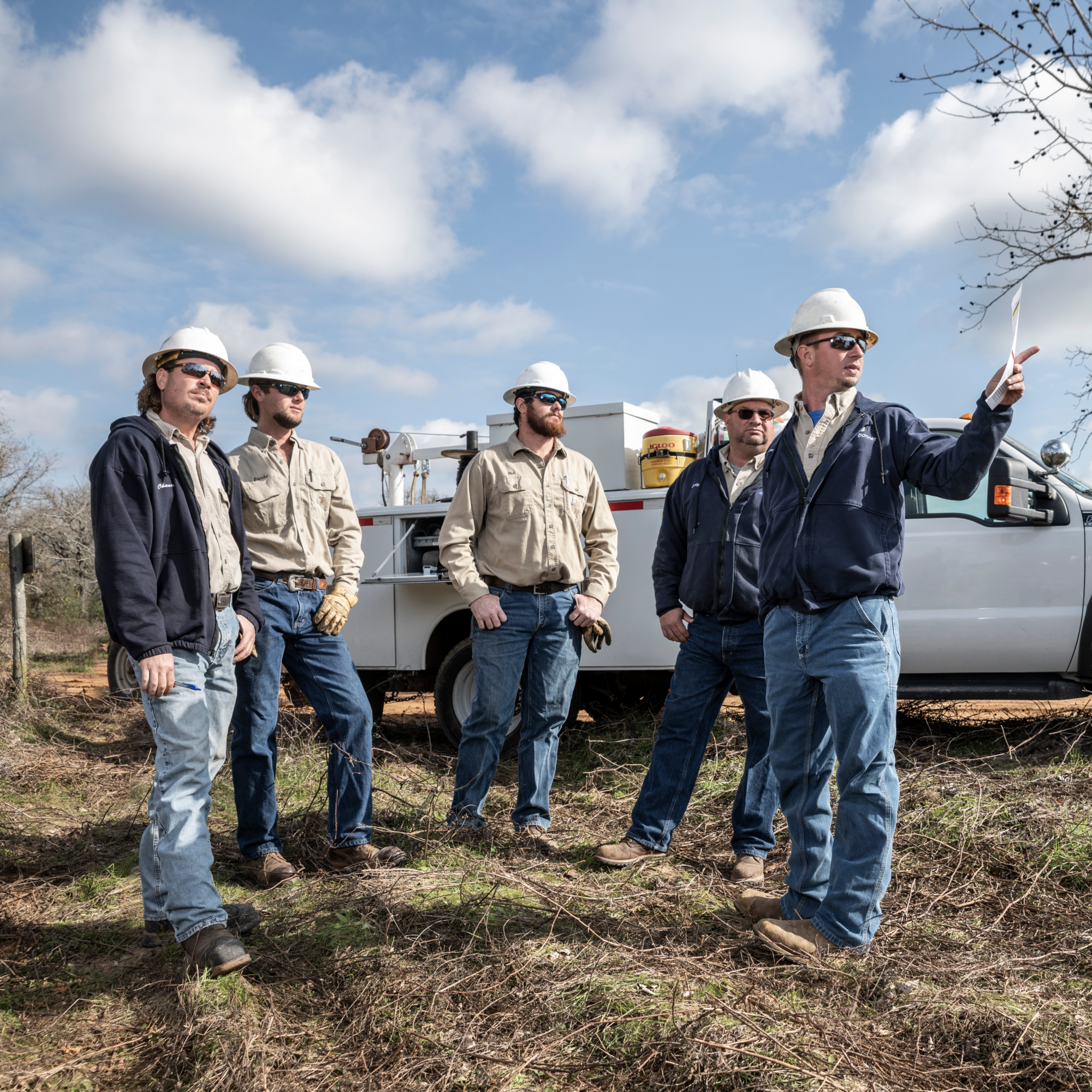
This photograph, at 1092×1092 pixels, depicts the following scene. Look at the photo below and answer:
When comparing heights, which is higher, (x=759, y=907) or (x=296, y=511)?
(x=296, y=511)

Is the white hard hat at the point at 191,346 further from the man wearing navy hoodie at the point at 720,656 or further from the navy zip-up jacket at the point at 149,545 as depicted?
the man wearing navy hoodie at the point at 720,656

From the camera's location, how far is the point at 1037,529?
17.8 ft

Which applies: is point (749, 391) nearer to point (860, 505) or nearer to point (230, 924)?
point (860, 505)

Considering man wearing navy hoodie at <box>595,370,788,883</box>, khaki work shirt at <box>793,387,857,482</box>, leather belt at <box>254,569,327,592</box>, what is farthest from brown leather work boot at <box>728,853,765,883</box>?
leather belt at <box>254,569,327,592</box>

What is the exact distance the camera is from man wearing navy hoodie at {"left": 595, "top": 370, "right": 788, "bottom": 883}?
12.8ft

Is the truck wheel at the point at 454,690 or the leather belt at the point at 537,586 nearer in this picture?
the leather belt at the point at 537,586

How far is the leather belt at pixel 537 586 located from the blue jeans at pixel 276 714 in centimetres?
72

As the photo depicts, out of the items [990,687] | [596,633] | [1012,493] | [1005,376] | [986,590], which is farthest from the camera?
[986,590]

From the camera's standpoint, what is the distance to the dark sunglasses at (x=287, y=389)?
4.06 m

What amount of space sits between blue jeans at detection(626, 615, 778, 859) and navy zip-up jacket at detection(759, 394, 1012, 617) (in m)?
0.95

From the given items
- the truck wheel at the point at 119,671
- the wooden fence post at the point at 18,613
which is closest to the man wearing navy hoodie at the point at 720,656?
the wooden fence post at the point at 18,613

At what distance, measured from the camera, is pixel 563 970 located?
109 inches

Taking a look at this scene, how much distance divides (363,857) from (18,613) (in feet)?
21.3

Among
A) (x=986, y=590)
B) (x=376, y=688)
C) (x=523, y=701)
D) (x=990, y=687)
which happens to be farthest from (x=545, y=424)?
(x=376, y=688)
